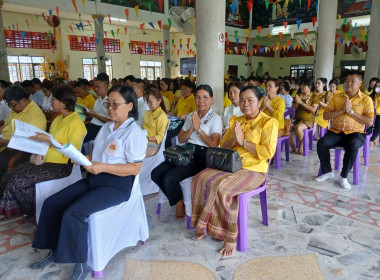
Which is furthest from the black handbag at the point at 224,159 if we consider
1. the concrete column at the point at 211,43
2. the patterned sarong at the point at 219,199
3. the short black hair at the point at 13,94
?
the concrete column at the point at 211,43

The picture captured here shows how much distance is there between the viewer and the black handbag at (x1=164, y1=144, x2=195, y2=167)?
2.48m

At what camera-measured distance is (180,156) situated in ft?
8.11

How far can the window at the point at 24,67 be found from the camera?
13.8 metres

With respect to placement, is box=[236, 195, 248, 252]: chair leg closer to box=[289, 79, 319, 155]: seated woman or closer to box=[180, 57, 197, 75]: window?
box=[289, 79, 319, 155]: seated woman

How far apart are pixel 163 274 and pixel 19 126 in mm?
1247

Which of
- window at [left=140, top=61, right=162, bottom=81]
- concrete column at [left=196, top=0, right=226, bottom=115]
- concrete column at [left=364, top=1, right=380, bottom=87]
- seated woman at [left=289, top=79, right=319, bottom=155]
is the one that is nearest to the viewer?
concrete column at [left=196, top=0, right=226, bottom=115]

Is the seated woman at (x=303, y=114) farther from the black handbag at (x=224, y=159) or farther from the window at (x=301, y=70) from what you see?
the window at (x=301, y=70)

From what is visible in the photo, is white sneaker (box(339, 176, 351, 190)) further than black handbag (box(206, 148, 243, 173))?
Yes

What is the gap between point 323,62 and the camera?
345 inches

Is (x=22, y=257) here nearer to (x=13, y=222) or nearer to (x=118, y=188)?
(x=13, y=222)

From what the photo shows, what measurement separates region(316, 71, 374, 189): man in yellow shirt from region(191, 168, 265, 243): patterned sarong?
149 centimetres

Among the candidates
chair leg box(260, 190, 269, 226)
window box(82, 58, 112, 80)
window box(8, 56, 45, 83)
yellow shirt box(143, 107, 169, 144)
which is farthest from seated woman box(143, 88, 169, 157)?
window box(82, 58, 112, 80)

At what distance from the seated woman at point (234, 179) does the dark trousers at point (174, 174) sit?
7.1 inches

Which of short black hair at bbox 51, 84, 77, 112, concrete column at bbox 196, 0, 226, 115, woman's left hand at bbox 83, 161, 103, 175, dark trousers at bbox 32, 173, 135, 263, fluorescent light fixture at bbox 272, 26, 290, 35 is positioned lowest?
dark trousers at bbox 32, 173, 135, 263
